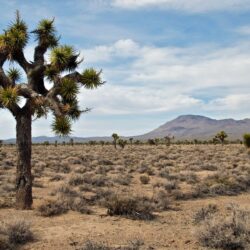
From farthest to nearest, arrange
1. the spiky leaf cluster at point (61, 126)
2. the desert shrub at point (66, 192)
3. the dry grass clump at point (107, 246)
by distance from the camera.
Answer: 1. the desert shrub at point (66, 192)
2. the spiky leaf cluster at point (61, 126)
3. the dry grass clump at point (107, 246)

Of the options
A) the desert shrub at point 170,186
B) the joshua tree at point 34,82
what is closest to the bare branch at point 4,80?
the joshua tree at point 34,82

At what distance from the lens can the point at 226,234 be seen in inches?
353

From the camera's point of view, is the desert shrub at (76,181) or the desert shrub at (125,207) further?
the desert shrub at (76,181)

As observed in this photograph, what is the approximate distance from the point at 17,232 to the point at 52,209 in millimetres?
2810

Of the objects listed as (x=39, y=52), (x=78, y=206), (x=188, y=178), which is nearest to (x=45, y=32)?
(x=39, y=52)

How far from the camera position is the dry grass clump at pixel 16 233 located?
29.7 ft

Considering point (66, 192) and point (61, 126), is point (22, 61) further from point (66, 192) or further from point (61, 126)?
point (66, 192)

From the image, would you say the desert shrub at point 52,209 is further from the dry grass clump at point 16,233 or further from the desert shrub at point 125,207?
the dry grass clump at point 16,233

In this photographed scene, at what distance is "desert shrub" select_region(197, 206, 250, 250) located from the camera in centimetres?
880

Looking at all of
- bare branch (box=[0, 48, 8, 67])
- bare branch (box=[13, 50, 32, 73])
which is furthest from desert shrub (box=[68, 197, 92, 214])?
bare branch (box=[0, 48, 8, 67])

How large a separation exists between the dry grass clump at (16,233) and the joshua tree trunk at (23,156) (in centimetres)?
331

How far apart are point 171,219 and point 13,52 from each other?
6.33 metres

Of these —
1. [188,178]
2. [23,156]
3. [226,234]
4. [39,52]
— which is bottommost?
[226,234]

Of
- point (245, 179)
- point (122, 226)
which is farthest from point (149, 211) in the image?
point (245, 179)
